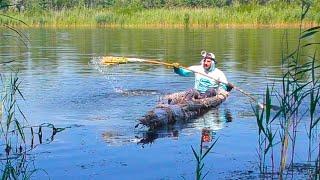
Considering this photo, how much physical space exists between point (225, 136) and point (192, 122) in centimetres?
134

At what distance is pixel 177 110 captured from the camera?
11.3m

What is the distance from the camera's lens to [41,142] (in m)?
9.64

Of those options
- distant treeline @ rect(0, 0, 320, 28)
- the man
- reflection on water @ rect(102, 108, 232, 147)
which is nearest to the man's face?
the man

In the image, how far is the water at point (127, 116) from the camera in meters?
8.45

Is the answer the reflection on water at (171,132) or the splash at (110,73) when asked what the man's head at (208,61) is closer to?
the reflection on water at (171,132)

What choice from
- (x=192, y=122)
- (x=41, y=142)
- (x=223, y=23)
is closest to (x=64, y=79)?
(x=192, y=122)

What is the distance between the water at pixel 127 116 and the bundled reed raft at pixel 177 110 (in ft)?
0.62

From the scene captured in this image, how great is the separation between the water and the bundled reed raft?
188 millimetres

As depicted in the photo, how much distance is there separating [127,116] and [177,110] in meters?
1.28

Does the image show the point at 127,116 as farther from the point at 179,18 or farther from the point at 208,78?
the point at 179,18

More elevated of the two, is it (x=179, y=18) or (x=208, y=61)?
(x=179, y=18)

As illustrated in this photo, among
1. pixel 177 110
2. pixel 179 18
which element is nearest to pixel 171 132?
pixel 177 110

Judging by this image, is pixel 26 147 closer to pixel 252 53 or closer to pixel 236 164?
pixel 236 164

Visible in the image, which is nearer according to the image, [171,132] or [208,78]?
[171,132]
